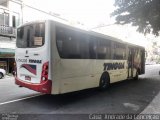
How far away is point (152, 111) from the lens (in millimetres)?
6117

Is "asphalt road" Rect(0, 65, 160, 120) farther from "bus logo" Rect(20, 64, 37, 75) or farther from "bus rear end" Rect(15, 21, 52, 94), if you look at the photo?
"bus logo" Rect(20, 64, 37, 75)

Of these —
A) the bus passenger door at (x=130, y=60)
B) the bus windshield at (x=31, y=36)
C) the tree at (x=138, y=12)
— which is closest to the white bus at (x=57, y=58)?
the bus windshield at (x=31, y=36)

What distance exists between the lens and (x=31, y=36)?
7.26 meters

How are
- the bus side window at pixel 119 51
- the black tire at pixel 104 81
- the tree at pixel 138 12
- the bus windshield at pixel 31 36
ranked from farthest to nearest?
the tree at pixel 138 12, the bus side window at pixel 119 51, the black tire at pixel 104 81, the bus windshield at pixel 31 36

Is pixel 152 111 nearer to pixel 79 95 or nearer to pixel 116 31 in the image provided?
pixel 79 95

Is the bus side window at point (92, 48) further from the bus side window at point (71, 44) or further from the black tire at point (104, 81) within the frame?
the black tire at point (104, 81)

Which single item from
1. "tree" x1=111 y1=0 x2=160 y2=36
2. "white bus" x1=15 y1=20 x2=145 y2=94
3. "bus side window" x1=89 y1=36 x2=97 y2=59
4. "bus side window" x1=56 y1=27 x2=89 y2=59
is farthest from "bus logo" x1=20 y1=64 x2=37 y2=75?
"tree" x1=111 y1=0 x2=160 y2=36

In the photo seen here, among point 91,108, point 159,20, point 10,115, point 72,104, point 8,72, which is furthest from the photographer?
point 8,72

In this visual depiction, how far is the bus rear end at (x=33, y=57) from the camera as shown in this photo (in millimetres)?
6639

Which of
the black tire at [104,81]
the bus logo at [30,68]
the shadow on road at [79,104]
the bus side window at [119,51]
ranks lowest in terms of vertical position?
the shadow on road at [79,104]

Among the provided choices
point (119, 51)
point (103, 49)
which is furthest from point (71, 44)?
point (119, 51)

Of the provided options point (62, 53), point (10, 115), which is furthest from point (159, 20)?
point (10, 115)

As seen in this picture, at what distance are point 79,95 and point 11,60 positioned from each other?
15093 mm

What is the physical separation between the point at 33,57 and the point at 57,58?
0.95 metres
